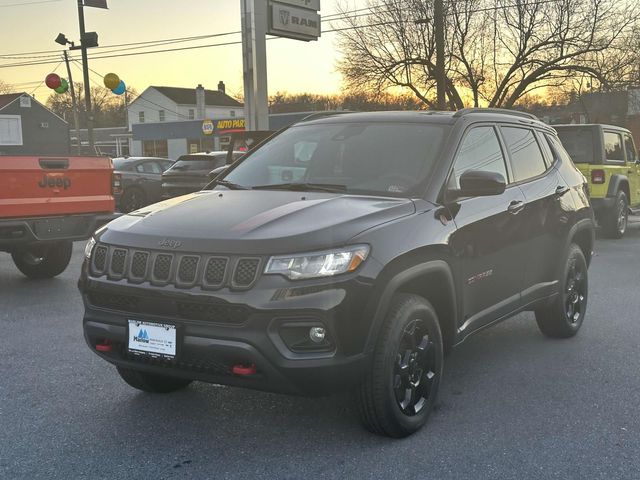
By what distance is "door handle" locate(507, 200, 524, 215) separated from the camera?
14.2 feet

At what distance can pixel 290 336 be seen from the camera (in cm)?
299

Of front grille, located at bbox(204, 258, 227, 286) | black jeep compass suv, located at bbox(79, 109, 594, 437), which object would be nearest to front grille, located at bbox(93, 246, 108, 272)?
black jeep compass suv, located at bbox(79, 109, 594, 437)

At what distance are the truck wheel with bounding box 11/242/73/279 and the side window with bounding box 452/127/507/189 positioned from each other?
18.0ft

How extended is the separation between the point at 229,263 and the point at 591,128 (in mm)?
10150

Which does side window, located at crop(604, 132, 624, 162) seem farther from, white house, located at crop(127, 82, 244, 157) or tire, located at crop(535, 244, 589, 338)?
white house, located at crop(127, 82, 244, 157)

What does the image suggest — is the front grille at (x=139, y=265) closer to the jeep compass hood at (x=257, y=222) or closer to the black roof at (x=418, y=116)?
the jeep compass hood at (x=257, y=222)

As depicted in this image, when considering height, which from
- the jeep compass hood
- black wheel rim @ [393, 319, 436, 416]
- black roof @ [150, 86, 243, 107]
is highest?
black roof @ [150, 86, 243, 107]

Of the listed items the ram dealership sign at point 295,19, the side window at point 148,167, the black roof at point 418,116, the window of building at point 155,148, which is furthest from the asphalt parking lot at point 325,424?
the window of building at point 155,148

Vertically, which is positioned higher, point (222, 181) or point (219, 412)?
point (222, 181)

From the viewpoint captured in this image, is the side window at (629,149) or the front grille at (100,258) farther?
the side window at (629,149)

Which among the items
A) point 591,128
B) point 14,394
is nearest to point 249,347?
point 14,394

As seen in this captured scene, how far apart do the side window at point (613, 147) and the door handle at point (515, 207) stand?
8.22m

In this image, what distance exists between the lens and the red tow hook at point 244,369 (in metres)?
3.01

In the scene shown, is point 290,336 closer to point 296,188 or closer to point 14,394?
point 296,188
